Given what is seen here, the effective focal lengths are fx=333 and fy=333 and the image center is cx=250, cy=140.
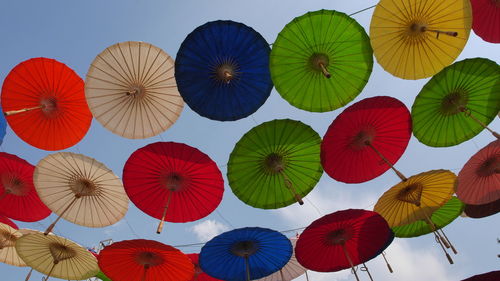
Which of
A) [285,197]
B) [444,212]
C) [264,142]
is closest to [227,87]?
[264,142]

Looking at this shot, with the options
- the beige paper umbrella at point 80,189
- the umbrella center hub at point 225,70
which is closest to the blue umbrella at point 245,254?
the beige paper umbrella at point 80,189

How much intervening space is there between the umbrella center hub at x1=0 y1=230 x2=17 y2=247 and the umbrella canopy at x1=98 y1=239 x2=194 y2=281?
271cm

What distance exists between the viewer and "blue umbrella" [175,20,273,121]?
5941mm

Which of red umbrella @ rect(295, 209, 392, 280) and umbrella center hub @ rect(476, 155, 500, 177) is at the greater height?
umbrella center hub @ rect(476, 155, 500, 177)

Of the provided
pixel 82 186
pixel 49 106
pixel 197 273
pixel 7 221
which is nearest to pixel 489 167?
pixel 197 273

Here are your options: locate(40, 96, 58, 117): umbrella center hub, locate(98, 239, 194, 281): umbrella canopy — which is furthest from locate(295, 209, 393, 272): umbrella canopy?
locate(40, 96, 58, 117): umbrella center hub

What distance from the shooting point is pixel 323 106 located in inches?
254

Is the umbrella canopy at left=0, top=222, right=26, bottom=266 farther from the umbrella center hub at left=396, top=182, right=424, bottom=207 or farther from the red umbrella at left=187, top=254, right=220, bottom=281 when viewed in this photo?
the umbrella center hub at left=396, top=182, right=424, bottom=207

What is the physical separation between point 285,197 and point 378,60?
3.24 m

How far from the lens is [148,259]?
7180 millimetres

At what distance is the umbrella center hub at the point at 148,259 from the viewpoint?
705 cm

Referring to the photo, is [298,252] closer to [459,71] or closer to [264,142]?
[264,142]

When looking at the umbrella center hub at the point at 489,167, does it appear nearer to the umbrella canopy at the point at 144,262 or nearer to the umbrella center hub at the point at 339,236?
the umbrella center hub at the point at 339,236

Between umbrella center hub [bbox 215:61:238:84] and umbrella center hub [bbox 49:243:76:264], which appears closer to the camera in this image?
umbrella center hub [bbox 215:61:238:84]
